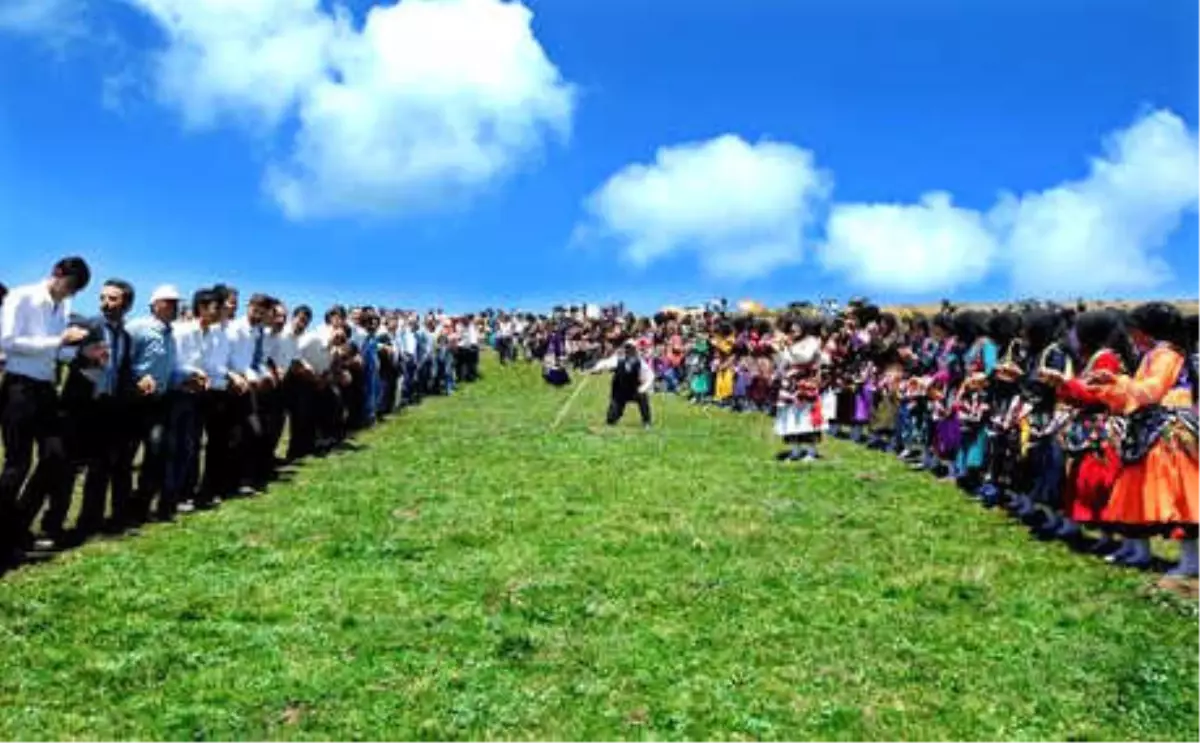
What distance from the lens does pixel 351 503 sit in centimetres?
1417

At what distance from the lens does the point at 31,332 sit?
34.6ft

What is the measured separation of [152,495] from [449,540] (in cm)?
399

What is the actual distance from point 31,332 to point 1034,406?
10297 mm

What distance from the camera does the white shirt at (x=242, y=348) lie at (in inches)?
590

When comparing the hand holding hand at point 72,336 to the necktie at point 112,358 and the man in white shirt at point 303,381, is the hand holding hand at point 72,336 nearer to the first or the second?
the necktie at point 112,358

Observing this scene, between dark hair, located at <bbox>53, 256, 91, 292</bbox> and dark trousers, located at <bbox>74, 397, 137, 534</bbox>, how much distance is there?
4.55 feet

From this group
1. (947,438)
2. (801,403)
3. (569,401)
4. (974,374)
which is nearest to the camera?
(974,374)

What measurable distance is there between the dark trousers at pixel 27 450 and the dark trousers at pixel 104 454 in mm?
629

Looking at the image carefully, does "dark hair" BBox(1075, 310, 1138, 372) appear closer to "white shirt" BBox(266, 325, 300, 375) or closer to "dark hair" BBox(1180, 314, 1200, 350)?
"dark hair" BBox(1180, 314, 1200, 350)

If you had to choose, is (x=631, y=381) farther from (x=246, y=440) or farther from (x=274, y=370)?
(x=246, y=440)

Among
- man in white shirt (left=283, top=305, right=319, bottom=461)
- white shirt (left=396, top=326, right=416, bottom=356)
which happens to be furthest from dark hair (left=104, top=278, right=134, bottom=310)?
white shirt (left=396, top=326, right=416, bottom=356)

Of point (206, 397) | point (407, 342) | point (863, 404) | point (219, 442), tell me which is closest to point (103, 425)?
point (206, 397)

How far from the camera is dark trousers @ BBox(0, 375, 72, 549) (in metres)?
10.5

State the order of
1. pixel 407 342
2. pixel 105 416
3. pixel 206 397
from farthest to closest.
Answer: pixel 407 342
pixel 206 397
pixel 105 416
